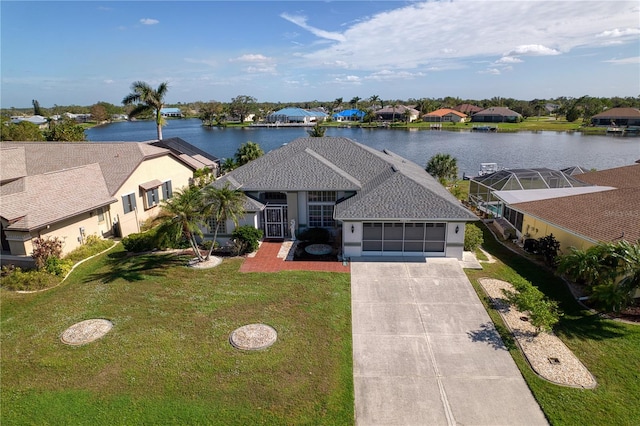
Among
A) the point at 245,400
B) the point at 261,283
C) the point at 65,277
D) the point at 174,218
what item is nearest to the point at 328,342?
the point at 245,400

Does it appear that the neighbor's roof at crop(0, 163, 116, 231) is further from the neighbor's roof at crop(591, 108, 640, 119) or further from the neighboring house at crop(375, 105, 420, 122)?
the neighbor's roof at crop(591, 108, 640, 119)

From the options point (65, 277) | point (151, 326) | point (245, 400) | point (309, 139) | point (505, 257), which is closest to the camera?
point (245, 400)

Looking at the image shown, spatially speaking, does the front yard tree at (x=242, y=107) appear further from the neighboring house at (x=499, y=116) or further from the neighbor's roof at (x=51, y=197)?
the neighbor's roof at (x=51, y=197)

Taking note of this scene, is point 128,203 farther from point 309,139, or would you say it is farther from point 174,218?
point 309,139

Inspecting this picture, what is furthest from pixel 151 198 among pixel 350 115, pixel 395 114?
pixel 350 115

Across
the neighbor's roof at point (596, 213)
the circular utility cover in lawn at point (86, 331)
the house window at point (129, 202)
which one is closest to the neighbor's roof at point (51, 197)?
the house window at point (129, 202)

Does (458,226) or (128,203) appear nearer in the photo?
(458,226)
